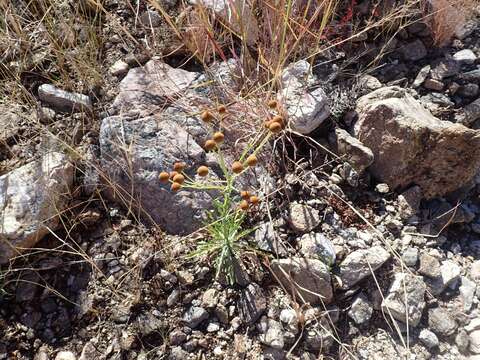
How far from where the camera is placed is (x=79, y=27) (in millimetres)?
2945

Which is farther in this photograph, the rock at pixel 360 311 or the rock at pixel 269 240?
the rock at pixel 269 240

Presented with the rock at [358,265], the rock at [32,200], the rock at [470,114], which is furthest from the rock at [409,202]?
the rock at [32,200]

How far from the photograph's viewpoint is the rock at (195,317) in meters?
2.16

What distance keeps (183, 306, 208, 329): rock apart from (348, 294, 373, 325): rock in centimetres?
73

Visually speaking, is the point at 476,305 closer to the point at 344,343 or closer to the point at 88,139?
the point at 344,343

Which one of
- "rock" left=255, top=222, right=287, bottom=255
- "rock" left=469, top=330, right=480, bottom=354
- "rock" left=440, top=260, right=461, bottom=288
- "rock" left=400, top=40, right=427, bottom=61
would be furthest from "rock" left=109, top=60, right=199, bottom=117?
"rock" left=469, top=330, right=480, bottom=354

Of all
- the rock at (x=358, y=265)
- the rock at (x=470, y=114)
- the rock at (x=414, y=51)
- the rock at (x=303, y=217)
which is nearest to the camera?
the rock at (x=358, y=265)

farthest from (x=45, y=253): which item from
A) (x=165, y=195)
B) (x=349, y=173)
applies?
(x=349, y=173)

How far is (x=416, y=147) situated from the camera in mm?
2453

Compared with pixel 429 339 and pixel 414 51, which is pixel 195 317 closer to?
pixel 429 339

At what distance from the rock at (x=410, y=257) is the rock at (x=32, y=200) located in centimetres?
184

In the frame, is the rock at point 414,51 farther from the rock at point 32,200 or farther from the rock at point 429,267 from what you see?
the rock at point 32,200

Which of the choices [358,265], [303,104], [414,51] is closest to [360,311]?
[358,265]

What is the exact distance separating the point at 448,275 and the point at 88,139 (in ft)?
7.15
